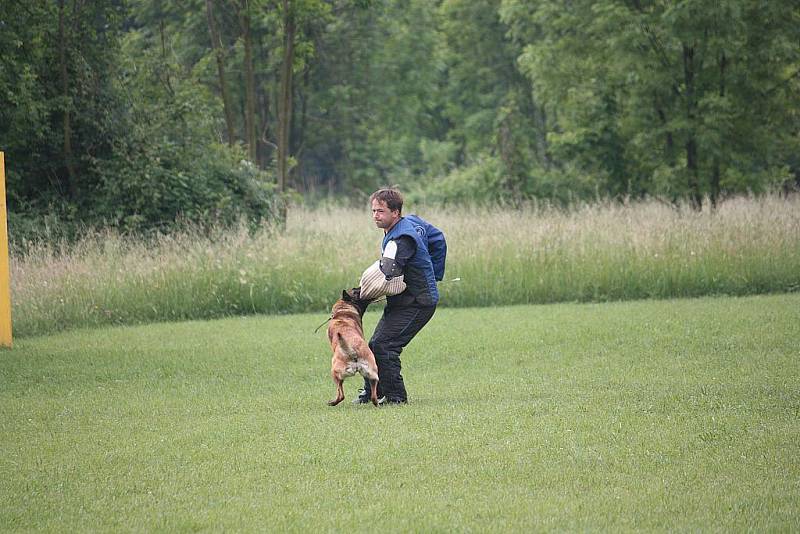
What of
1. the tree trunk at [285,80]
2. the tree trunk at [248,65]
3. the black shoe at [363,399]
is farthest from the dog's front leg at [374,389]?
the tree trunk at [248,65]

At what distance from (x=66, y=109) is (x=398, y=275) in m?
13.9

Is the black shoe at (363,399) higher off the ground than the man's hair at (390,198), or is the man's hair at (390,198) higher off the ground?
the man's hair at (390,198)

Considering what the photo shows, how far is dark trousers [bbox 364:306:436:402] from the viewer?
29.0ft

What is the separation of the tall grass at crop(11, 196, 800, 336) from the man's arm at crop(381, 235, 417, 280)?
8439 millimetres

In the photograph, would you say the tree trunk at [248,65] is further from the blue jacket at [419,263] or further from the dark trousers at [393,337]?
the dark trousers at [393,337]

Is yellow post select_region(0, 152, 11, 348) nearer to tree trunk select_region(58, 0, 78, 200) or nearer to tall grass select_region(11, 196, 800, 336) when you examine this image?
tall grass select_region(11, 196, 800, 336)

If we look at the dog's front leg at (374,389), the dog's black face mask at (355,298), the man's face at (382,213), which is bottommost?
the dog's front leg at (374,389)

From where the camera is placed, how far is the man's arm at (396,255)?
8.42m

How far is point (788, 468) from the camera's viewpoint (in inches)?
250

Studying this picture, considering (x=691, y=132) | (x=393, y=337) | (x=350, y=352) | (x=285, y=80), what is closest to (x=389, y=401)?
(x=393, y=337)

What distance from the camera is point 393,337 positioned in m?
8.83

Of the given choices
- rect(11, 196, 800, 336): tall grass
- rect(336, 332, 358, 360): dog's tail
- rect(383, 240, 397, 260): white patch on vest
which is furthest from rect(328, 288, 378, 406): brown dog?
rect(11, 196, 800, 336): tall grass

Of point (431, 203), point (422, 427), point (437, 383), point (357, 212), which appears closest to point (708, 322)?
point (437, 383)

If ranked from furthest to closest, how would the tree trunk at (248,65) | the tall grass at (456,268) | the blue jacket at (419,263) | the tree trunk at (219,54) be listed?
the tree trunk at (219,54) < the tree trunk at (248,65) < the tall grass at (456,268) < the blue jacket at (419,263)
